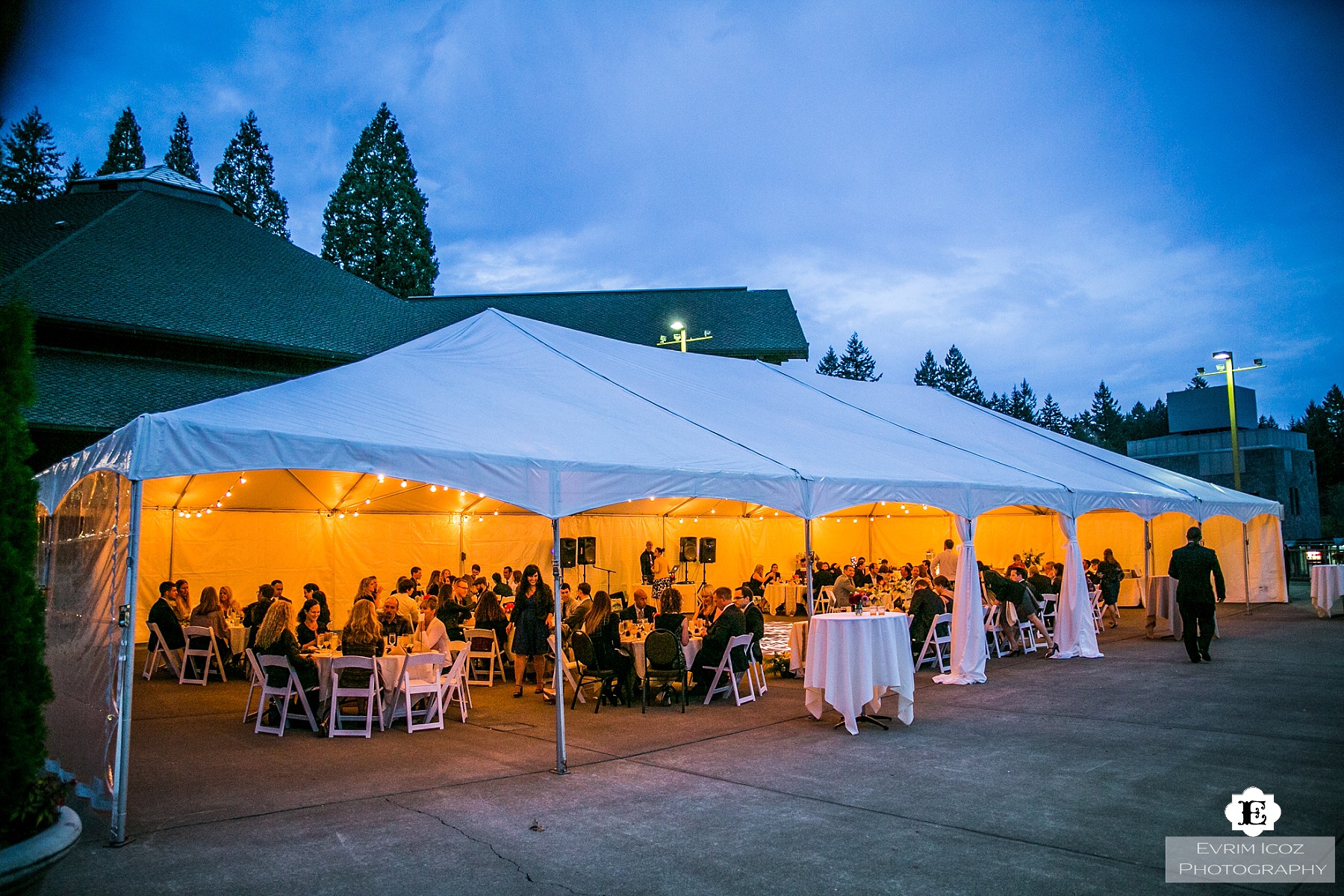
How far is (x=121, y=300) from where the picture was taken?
1528 cm

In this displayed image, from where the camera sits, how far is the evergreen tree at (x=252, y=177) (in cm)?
3606

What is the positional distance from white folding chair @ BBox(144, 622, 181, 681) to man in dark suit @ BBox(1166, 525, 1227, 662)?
11.7 metres

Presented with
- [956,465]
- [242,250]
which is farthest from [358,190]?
[956,465]

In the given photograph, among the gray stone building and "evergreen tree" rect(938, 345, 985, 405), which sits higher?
"evergreen tree" rect(938, 345, 985, 405)

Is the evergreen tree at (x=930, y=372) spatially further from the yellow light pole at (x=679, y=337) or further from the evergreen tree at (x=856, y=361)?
the yellow light pole at (x=679, y=337)

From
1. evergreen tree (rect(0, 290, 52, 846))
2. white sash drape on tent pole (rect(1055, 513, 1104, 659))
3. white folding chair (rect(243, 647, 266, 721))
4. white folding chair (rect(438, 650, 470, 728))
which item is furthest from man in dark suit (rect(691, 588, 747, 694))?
evergreen tree (rect(0, 290, 52, 846))

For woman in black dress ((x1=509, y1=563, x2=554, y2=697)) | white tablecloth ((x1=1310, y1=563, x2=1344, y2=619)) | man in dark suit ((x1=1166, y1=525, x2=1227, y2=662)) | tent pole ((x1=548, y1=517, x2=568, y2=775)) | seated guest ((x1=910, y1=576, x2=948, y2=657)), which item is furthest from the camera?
white tablecloth ((x1=1310, y1=563, x2=1344, y2=619))

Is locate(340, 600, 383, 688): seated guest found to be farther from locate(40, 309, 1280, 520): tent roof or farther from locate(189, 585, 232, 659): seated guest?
locate(189, 585, 232, 659): seated guest

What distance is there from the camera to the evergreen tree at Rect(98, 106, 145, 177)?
109ft

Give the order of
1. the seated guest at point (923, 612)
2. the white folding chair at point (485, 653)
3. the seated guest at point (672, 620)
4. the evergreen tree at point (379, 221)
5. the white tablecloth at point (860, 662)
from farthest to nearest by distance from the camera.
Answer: the evergreen tree at point (379, 221) → the seated guest at point (923, 612) → the white folding chair at point (485, 653) → the seated guest at point (672, 620) → the white tablecloth at point (860, 662)

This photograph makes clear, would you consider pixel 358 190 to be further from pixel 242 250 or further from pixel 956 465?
pixel 956 465

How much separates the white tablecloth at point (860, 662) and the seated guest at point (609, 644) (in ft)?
6.58

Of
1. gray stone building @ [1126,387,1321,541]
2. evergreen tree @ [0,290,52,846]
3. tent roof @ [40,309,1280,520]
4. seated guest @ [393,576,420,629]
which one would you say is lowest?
seated guest @ [393,576,420,629]

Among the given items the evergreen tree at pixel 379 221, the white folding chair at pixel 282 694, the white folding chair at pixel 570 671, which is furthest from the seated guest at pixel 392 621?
the evergreen tree at pixel 379 221
